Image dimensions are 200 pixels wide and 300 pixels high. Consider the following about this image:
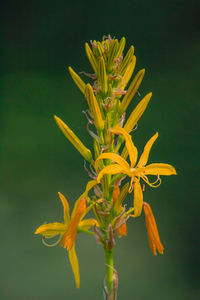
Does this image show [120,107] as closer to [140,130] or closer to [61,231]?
[61,231]

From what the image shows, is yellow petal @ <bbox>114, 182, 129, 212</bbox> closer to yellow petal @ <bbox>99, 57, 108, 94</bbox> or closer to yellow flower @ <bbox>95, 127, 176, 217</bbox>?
yellow flower @ <bbox>95, 127, 176, 217</bbox>

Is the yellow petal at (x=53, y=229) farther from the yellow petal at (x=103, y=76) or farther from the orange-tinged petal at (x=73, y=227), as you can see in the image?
the yellow petal at (x=103, y=76)

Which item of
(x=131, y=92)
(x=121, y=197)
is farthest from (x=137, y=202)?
(x=131, y=92)

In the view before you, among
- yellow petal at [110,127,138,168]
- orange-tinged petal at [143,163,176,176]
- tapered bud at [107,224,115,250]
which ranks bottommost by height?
tapered bud at [107,224,115,250]

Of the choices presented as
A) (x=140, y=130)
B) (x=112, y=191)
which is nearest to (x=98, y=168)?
(x=112, y=191)

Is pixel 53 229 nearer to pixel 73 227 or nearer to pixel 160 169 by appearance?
pixel 73 227

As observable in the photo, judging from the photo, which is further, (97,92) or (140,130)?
(140,130)

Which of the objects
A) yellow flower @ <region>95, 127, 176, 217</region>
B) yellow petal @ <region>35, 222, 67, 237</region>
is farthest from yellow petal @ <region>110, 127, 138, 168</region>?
yellow petal @ <region>35, 222, 67, 237</region>

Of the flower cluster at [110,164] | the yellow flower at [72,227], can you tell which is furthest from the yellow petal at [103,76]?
the yellow flower at [72,227]
